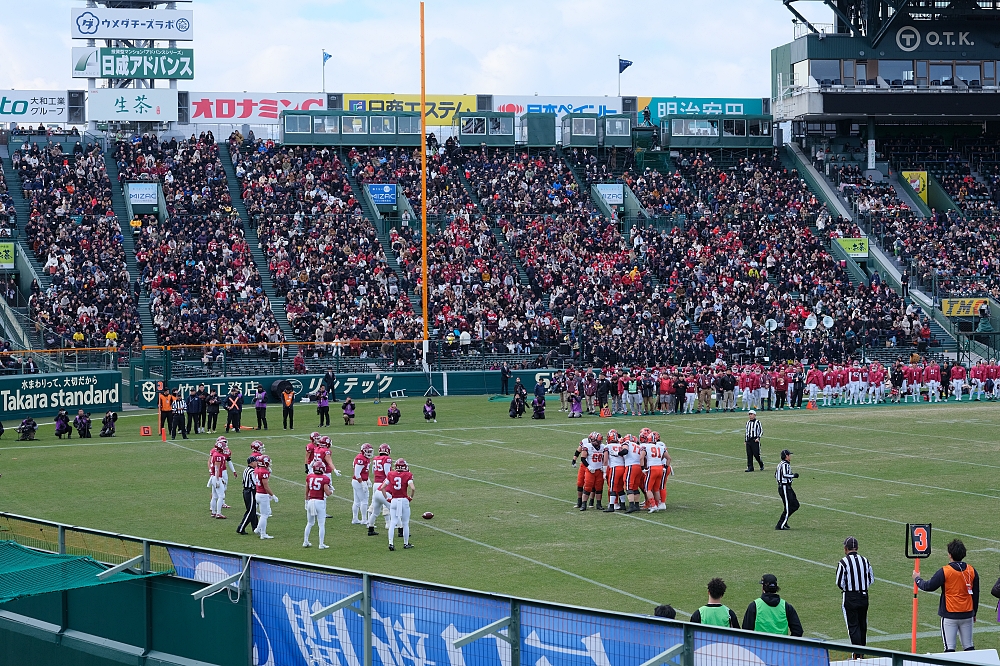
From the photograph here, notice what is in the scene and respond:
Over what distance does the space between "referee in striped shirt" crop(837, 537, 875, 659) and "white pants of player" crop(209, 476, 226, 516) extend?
12820mm

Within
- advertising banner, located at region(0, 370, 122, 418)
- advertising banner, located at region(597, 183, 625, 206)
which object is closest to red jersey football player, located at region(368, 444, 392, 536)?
advertising banner, located at region(0, 370, 122, 418)

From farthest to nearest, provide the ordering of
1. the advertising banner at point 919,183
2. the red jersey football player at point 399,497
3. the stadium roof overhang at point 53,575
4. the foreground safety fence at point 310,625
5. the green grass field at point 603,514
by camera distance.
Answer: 1. the advertising banner at point 919,183
2. the red jersey football player at point 399,497
3. the green grass field at point 603,514
4. the stadium roof overhang at point 53,575
5. the foreground safety fence at point 310,625

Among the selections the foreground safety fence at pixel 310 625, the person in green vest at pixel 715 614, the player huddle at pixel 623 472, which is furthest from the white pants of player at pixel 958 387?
the foreground safety fence at pixel 310 625

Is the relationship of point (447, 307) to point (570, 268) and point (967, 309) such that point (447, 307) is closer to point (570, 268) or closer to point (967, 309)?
point (570, 268)

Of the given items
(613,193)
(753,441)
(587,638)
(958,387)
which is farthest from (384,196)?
(587,638)

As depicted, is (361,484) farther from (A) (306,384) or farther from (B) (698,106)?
(B) (698,106)

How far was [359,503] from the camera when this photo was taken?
22906 millimetres

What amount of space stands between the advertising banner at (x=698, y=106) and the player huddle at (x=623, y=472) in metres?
60.7

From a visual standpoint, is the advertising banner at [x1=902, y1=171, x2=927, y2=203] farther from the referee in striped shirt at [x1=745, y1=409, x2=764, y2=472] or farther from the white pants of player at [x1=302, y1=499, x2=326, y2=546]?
the white pants of player at [x1=302, y1=499, x2=326, y2=546]

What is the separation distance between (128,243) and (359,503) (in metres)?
37.2

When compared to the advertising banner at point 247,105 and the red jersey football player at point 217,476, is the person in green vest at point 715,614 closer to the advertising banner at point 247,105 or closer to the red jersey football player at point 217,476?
the red jersey football player at point 217,476

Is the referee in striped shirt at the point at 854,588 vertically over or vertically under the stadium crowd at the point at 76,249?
under

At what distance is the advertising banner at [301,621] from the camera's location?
10680 millimetres

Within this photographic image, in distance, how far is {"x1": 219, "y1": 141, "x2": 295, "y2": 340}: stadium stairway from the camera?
175ft
